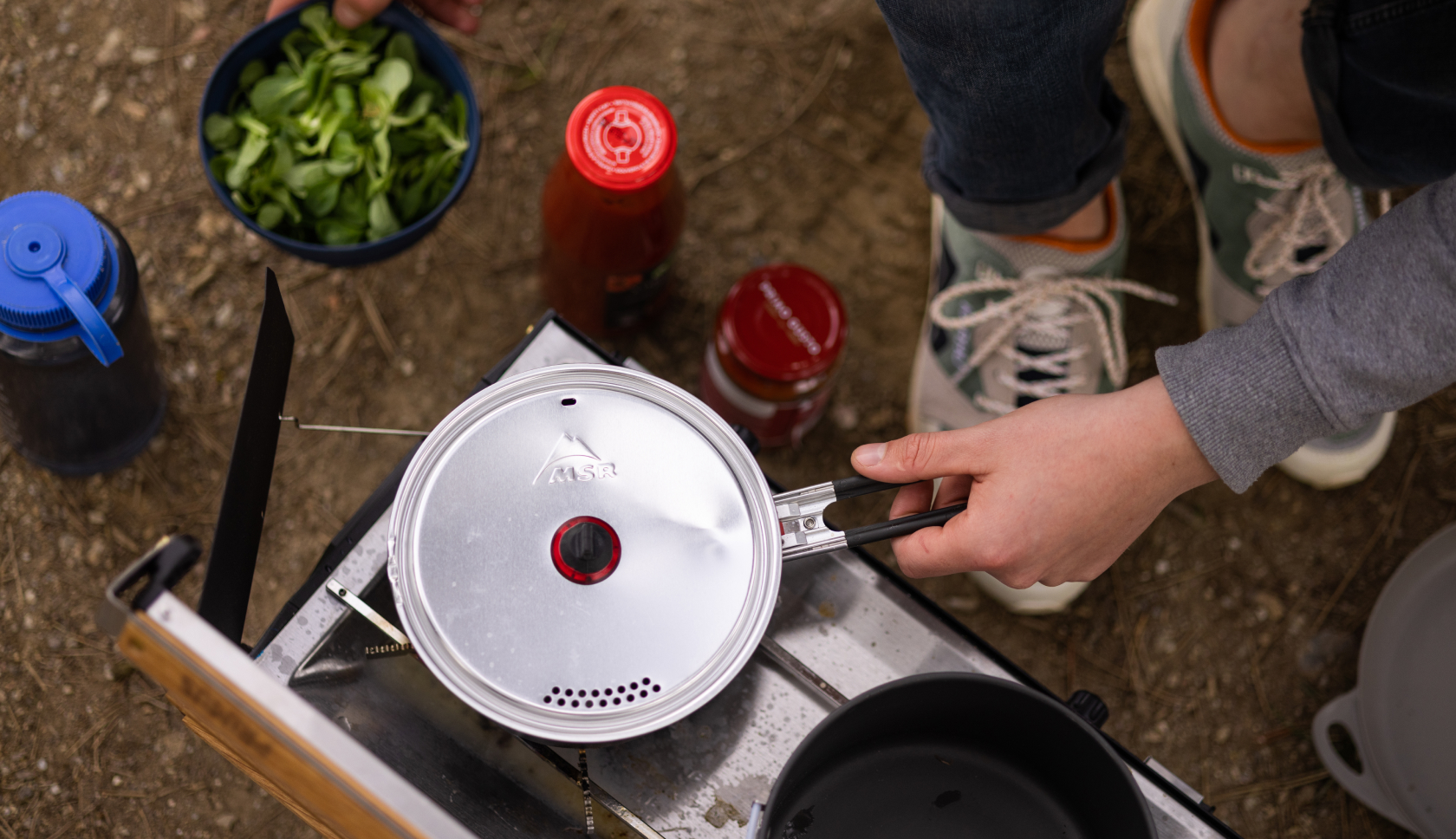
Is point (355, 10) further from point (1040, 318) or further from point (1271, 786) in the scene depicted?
point (1271, 786)

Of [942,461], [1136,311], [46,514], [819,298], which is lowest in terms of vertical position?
[46,514]

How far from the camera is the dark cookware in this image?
0.73 m

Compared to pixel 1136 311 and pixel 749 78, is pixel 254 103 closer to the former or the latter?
pixel 749 78

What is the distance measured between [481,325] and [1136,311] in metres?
1.02

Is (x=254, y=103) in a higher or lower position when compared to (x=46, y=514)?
higher

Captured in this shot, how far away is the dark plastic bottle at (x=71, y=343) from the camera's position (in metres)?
0.91

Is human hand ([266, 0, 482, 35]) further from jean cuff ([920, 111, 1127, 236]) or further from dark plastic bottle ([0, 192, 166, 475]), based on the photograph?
jean cuff ([920, 111, 1127, 236])

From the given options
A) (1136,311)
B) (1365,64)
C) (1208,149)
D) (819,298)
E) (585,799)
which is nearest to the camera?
(585,799)

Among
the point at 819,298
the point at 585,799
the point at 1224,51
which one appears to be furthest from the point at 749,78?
the point at 585,799

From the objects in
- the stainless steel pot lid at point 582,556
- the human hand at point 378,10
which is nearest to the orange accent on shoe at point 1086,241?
the stainless steel pot lid at point 582,556

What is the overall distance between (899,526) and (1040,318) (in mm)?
597

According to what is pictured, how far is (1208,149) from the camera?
131 centimetres

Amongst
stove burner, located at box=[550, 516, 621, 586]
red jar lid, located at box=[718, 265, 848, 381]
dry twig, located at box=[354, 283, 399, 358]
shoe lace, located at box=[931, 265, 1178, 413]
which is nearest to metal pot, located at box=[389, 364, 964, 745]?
stove burner, located at box=[550, 516, 621, 586]

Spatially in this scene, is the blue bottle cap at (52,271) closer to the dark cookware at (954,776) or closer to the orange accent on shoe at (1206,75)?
the dark cookware at (954,776)
